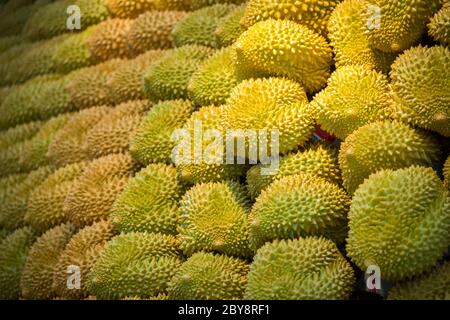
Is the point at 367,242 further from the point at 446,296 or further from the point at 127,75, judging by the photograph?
the point at 127,75

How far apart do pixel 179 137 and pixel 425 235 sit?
987 mm

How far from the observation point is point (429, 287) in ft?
6.00

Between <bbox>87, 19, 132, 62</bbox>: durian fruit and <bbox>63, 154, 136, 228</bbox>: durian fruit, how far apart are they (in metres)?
0.60

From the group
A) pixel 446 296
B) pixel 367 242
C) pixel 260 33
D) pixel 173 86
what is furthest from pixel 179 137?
pixel 446 296

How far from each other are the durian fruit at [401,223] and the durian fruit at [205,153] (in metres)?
0.56

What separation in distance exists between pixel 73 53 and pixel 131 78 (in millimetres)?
496

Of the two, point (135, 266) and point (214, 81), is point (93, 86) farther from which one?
point (135, 266)

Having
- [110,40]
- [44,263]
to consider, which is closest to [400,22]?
[110,40]

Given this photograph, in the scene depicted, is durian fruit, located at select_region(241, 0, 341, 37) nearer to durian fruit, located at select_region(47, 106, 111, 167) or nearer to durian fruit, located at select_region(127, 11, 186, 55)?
durian fruit, located at select_region(127, 11, 186, 55)

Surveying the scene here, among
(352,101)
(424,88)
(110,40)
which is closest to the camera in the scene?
(424,88)

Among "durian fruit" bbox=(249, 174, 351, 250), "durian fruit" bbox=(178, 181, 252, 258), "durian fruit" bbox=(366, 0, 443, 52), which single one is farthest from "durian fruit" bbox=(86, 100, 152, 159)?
"durian fruit" bbox=(366, 0, 443, 52)

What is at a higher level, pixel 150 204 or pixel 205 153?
pixel 205 153

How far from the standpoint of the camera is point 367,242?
6.16ft

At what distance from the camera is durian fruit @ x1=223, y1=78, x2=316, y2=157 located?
2.19 metres
